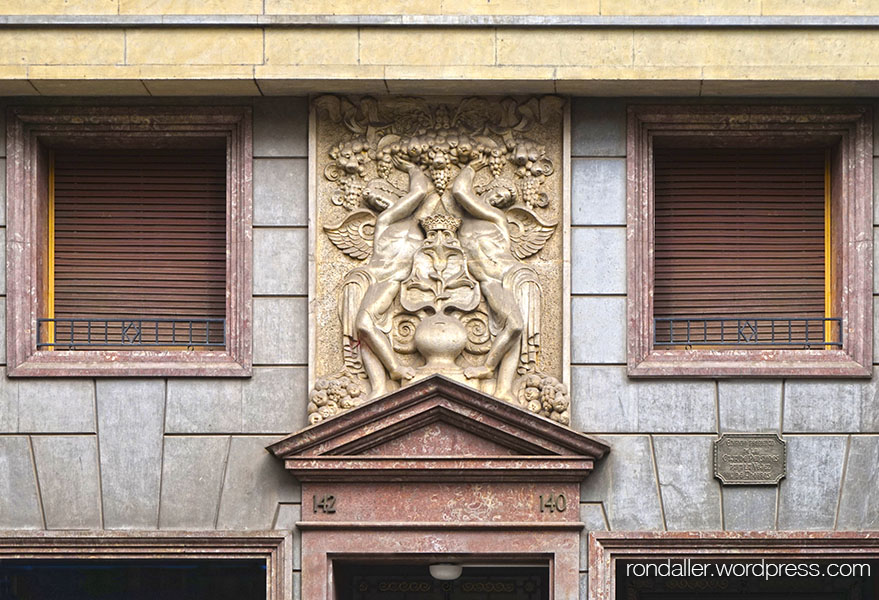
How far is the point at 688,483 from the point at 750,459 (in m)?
0.59

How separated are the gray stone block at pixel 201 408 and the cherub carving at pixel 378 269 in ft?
3.80

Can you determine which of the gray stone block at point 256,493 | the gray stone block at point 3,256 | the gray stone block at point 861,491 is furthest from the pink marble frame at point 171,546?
the gray stone block at point 861,491

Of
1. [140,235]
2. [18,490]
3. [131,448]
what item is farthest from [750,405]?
[18,490]

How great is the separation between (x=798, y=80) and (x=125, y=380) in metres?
6.58

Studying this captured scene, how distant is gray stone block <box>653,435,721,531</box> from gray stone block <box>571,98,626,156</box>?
2.69 m

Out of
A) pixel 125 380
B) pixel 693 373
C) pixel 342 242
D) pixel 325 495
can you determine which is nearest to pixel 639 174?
pixel 693 373

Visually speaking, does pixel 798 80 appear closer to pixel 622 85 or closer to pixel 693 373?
pixel 622 85

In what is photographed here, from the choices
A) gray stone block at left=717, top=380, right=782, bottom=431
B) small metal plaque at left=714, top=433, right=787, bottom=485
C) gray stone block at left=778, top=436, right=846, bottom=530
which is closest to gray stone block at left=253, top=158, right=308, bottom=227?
gray stone block at left=717, top=380, right=782, bottom=431

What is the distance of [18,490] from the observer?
14.0m

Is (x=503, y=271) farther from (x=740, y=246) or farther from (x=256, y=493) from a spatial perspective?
(x=256, y=493)

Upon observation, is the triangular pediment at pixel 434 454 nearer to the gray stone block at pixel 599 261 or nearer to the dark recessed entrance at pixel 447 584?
the gray stone block at pixel 599 261

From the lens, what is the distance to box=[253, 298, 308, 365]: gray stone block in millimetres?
14086

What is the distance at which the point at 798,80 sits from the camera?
1369 centimetres

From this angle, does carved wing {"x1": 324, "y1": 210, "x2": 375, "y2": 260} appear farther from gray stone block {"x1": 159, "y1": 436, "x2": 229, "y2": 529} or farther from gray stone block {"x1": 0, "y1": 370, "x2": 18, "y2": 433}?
gray stone block {"x1": 0, "y1": 370, "x2": 18, "y2": 433}
